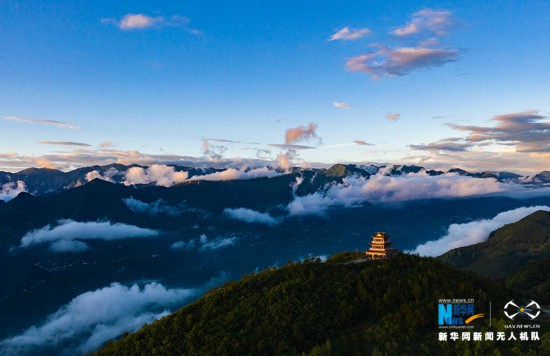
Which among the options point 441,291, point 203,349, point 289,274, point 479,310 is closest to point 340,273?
point 289,274

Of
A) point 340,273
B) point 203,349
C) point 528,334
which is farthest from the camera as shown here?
point 340,273

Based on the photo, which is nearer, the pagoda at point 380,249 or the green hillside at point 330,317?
the green hillside at point 330,317

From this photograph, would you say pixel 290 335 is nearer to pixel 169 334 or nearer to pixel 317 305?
pixel 317 305

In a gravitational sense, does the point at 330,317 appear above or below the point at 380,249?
below

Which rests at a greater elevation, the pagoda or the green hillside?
the pagoda

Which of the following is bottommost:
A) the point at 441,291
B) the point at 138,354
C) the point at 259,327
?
the point at 138,354

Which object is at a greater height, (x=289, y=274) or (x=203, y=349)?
(x=289, y=274)

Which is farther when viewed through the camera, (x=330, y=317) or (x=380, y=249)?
(x=380, y=249)

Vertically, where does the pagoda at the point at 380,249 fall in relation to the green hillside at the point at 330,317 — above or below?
above
